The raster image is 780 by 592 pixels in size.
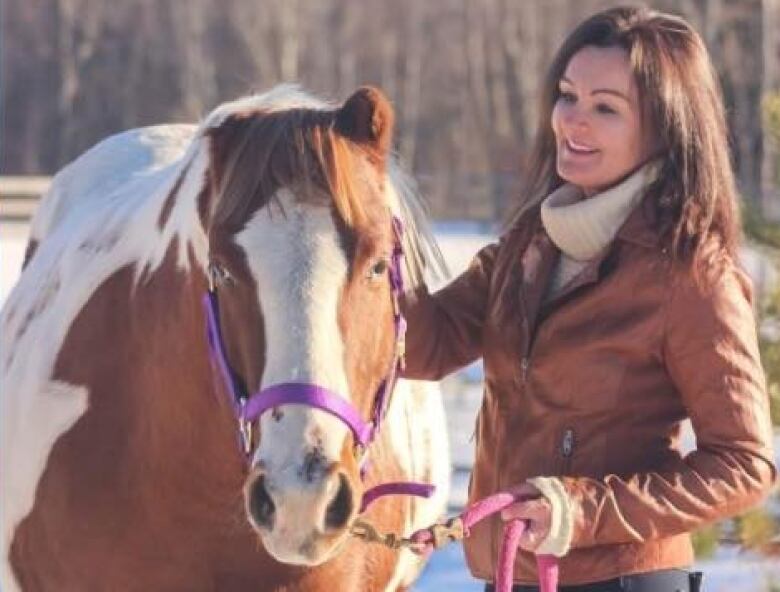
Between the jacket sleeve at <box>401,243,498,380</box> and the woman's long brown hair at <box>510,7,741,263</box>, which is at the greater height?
the woman's long brown hair at <box>510,7,741,263</box>

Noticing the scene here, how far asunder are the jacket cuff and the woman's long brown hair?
0.39 meters

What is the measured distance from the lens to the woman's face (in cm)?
267

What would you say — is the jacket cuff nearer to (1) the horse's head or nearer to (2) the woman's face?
(1) the horse's head

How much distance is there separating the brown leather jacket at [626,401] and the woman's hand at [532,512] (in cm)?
5

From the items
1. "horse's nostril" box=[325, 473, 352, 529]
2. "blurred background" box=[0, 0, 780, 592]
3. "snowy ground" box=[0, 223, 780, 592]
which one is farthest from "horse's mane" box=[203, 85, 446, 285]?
"blurred background" box=[0, 0, 780, 592]

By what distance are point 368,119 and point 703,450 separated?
72 centimetres

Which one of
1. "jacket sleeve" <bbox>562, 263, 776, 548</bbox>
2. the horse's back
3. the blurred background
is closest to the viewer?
"jacket sleeve" <bbox>562, 263, 776, 548</bbox>

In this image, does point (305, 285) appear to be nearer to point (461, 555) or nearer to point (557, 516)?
point (557, 516)

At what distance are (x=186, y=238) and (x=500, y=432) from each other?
0.64 m

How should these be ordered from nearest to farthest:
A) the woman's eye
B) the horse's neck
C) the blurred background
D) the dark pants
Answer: the dark pants
the woman's eye
the horse's neck
the blurred background

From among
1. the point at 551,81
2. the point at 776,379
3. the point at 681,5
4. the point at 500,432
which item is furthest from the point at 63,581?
the point at 681,5

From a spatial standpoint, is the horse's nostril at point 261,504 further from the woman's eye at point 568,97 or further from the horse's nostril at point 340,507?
the woman's eye at point 568,97

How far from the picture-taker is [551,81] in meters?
2.85

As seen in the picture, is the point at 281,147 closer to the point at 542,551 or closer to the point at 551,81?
the point at 551,81
